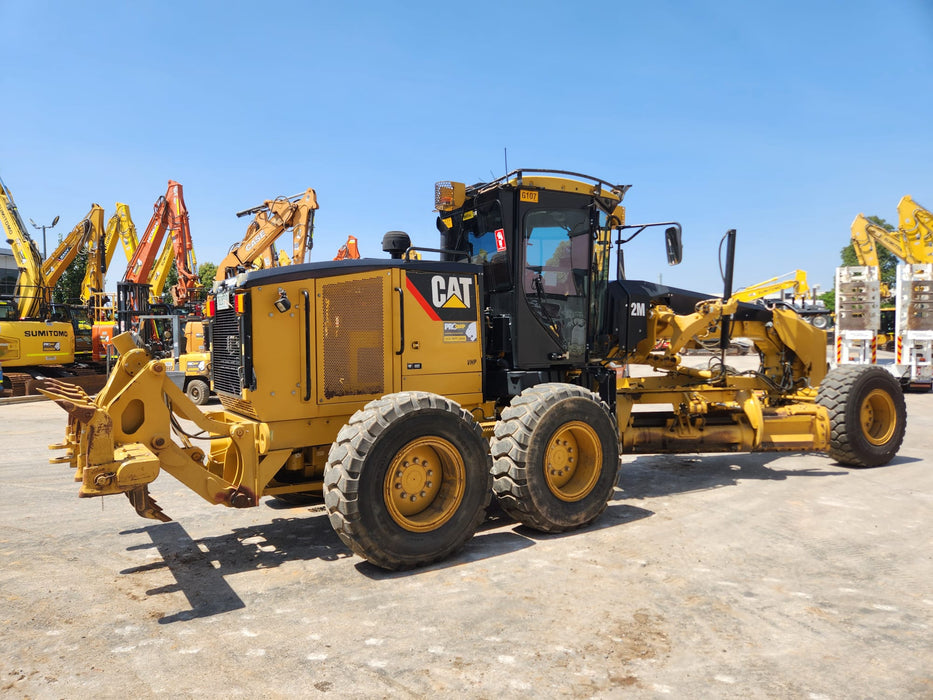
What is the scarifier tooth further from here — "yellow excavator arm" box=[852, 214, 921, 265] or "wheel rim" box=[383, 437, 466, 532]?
"yellow excavator arm" box=[852, 214, 921, 265]

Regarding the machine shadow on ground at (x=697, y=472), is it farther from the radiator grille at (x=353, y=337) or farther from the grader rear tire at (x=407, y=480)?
the radiator grille at (x=353, y=337)

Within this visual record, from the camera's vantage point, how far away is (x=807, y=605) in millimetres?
3990

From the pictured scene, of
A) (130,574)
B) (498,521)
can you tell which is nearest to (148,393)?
(130,574)

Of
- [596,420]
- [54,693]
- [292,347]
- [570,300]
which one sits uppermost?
[570,300]

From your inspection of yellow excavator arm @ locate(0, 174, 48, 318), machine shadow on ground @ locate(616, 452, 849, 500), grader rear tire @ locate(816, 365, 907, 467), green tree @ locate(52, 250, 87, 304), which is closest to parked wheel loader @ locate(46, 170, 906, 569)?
machine shadow on ground @ locate(616, 452, 849, 500)

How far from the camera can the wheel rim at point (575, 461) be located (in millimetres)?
5492

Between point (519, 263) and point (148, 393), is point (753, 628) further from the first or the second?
point (148, 393)

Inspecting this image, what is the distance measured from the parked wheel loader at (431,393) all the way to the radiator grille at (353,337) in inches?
0.5

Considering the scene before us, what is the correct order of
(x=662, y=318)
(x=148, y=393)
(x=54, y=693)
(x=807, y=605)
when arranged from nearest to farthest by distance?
(x=54, y=693), (x=807, y=605), (x=148, y=393), (x=662, y=318)

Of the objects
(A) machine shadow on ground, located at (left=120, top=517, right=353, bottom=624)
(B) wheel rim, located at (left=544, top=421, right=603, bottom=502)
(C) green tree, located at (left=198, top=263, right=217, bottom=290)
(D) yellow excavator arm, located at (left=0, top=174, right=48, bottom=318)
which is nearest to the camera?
(A) machine shadow on ground, located at (left=120, top=517, right=353, bottom=624)

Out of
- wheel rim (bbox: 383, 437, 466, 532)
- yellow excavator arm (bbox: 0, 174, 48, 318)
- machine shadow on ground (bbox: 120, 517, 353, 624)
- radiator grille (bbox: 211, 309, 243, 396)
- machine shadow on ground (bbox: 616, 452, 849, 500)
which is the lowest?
machine shadow on ground (bbox: 120, 517, 353, 624)

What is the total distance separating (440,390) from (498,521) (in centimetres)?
132

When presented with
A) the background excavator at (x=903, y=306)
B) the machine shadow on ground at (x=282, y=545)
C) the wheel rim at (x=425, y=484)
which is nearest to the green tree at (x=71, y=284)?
the machine shadow on ground at (x=282, y=545)

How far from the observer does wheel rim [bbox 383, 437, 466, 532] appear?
4652mm
